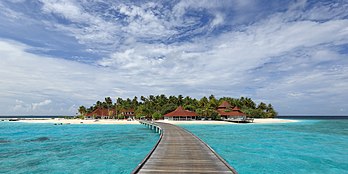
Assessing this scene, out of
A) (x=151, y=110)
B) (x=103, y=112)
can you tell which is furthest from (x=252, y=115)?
(x=103, y=112)

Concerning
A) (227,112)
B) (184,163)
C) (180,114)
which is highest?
(227,112)

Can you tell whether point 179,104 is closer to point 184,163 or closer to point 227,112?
point 227,112

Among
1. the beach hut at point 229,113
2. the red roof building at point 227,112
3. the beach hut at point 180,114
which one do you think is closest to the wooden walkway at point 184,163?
the beach hut at point 180,114

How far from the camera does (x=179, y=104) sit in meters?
82.9

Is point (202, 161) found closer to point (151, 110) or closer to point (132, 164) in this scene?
point (132, 164)

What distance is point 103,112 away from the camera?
9250 cm

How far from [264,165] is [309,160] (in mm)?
4513

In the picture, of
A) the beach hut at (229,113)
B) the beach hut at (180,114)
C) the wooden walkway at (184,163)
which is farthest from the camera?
the beach hut at (229,113)

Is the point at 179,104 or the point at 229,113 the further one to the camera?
the point at 179,104

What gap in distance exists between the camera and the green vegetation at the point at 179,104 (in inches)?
2942

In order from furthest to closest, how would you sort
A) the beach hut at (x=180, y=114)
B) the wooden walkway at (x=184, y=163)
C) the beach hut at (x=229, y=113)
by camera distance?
the beach hut at (x=229, y=113) < the beach hut at (x=180, y=114) < the wooden walkway at (x=184, y=163)

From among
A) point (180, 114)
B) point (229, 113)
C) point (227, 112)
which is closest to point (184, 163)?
point (180, 114)

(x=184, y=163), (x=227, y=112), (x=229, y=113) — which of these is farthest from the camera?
(x=227, y=112)

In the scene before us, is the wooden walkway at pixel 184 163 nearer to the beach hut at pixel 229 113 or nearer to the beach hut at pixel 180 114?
the beach hut at pixel 180 114
